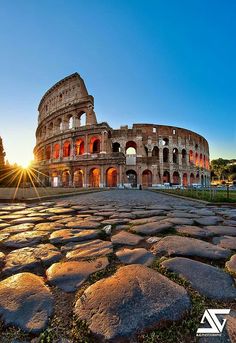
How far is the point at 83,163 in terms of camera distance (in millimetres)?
23766

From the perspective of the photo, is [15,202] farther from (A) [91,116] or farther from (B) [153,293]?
(A) [91,116]

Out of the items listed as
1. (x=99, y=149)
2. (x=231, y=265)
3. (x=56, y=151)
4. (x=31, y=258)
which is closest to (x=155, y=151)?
(x=99, y=149)

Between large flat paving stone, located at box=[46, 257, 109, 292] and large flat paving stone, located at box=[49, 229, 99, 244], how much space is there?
1.84ft

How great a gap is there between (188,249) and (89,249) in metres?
0.88

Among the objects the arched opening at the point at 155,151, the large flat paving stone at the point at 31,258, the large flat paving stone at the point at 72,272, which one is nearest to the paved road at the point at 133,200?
the large flat paving stone at the point at 31,258

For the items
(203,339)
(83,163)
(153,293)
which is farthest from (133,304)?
(83,163)

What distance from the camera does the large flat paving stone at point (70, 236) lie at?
190 centimetres

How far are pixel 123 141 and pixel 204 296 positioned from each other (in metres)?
26.3

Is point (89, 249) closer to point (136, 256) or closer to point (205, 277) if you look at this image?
point (136, 256)

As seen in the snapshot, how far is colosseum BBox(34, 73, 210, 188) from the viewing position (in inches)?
935

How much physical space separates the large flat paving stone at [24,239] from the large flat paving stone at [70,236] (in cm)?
13

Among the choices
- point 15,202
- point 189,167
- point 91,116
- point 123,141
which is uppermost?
point 91,116

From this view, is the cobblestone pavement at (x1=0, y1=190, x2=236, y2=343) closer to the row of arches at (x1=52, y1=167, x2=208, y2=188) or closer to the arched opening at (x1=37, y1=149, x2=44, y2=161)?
the row of arches at (x1=52, y1=167, x2=208, y2=188)

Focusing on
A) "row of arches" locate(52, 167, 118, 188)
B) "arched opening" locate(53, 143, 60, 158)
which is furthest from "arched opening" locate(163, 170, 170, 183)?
"arched opening" locate(53, 143, 60, 158)
